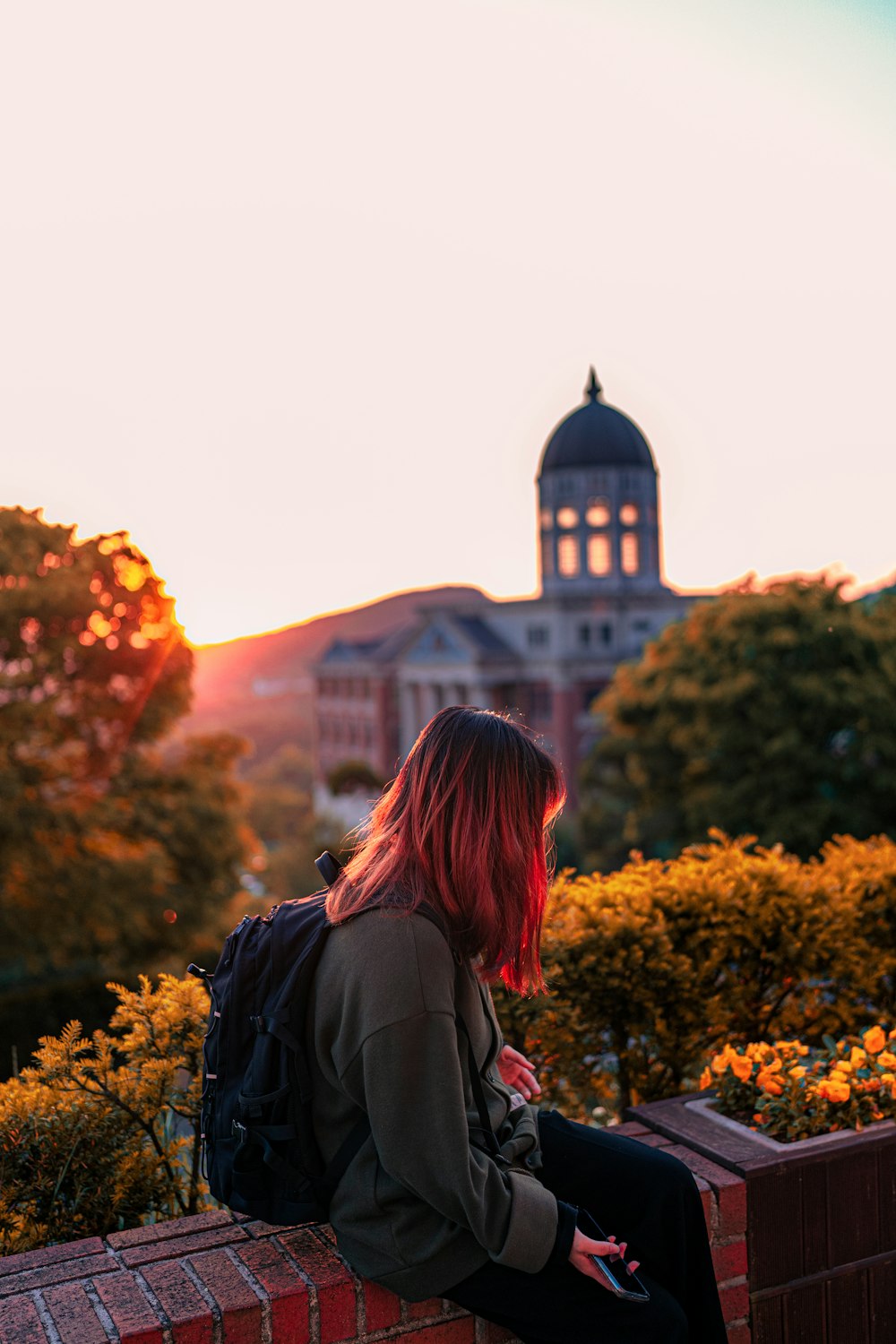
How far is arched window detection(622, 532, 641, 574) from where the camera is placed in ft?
223

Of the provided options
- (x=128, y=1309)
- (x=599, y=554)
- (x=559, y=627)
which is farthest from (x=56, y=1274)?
(x=599, y=554)

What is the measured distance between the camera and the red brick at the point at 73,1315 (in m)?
2.30

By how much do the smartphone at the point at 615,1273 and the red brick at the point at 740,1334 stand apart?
711 millimetres

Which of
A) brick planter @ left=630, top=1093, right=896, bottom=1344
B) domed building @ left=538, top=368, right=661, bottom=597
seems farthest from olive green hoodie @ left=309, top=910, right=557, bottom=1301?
domed building @ left=538, top=368, right=661, bottom=597

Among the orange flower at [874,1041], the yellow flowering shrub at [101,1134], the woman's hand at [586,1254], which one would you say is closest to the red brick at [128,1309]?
the yellow flowering shrub at [101,1134]

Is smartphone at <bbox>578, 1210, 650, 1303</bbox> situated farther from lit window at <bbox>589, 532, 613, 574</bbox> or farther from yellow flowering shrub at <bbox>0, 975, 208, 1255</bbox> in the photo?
lit window at <bbox>589, 532, 613, 574</bbox>

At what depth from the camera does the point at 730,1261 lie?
118 inches

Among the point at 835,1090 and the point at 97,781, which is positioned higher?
the point at 97,781

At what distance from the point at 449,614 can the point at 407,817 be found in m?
63.6

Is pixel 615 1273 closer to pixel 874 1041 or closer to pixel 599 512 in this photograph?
pixel 874 1041

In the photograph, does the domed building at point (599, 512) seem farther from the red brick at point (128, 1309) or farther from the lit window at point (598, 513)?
the red brick at point (128, 1309)

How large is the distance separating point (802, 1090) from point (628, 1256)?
93 centimetres

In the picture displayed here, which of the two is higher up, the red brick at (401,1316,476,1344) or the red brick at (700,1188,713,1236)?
the red brick at (700,1188,713,1236)

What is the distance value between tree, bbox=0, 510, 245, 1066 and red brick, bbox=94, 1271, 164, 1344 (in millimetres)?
16054
